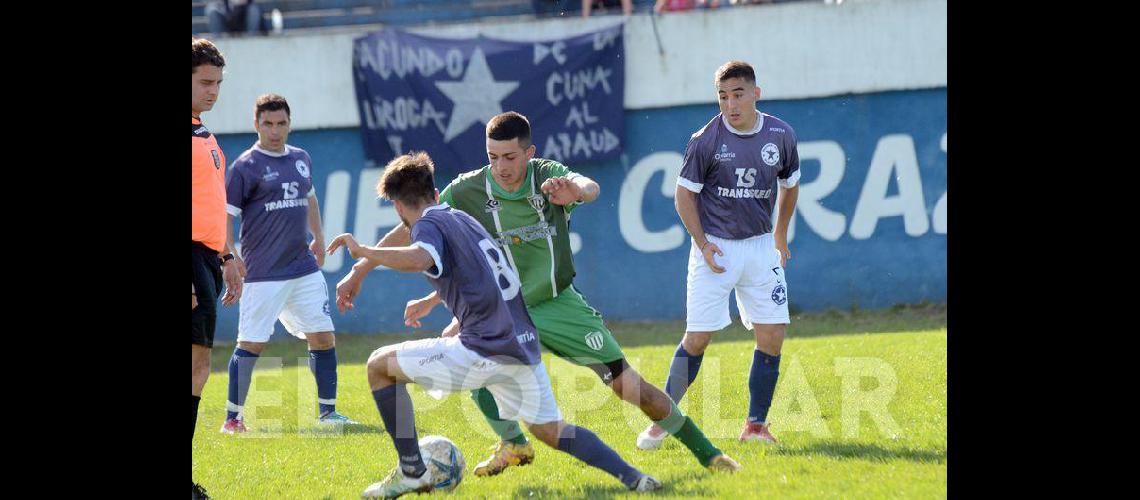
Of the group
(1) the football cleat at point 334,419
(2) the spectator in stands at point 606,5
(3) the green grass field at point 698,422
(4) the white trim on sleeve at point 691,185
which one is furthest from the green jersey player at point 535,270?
(2) the spectator in stands at point 606,5

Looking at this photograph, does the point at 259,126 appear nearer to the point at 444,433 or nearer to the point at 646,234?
the point at 444,433

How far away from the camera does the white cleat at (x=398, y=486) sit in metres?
6.21

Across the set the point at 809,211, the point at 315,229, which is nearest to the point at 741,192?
the point at 315,229

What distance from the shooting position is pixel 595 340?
6684 mm

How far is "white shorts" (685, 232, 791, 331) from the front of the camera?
7.78 m

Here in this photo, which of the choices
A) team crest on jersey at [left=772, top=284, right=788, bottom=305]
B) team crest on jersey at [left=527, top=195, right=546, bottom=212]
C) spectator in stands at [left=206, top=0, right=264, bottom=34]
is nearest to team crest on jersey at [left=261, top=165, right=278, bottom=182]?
team crest on jersey at [left=527, top=195, right=546, bottom=212]

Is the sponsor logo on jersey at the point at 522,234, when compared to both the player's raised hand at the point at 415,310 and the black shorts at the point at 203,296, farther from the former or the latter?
the black shorts at the point at 203,296

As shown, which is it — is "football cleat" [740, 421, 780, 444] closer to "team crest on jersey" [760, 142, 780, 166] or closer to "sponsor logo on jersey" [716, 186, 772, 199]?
"sponsor logo on jersey" [716, 186, 772, 199]

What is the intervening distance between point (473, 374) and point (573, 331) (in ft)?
2.82

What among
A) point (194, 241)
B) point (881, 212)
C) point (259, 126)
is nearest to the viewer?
point (194, 241)

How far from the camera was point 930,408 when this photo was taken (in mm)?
8242

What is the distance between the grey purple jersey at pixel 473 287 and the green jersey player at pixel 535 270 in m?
0.58
